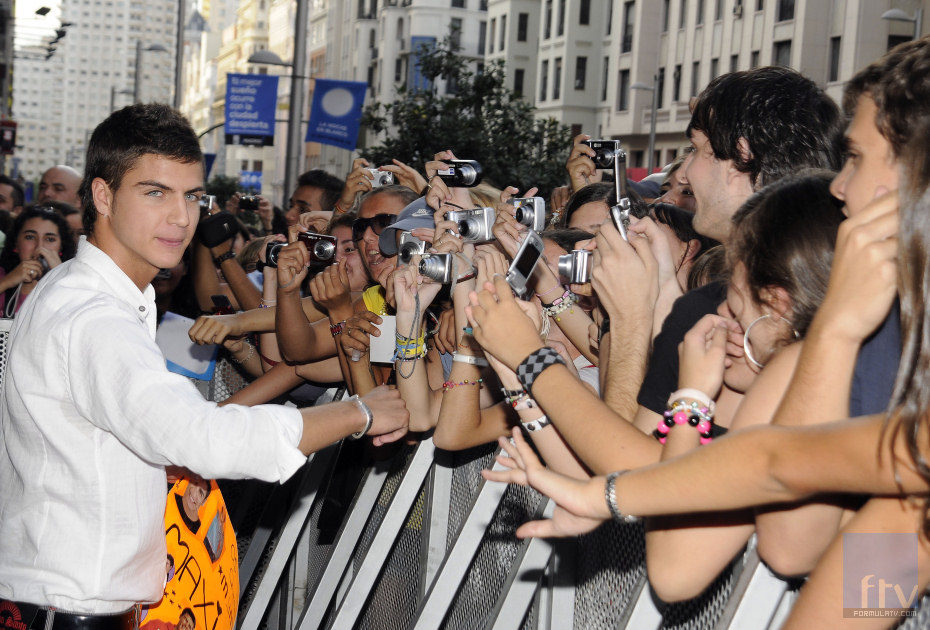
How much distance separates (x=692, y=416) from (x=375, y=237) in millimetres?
3277

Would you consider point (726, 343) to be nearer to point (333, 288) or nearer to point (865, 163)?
point (865, 163)

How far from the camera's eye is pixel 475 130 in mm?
19047

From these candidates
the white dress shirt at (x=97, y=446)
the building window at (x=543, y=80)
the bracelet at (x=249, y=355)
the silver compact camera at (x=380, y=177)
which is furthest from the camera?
the building window at (x=543, y=80)

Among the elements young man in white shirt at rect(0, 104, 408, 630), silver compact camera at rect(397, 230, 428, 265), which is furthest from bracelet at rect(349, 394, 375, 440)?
silver compact camera at rect(397, 230, 428, 265)

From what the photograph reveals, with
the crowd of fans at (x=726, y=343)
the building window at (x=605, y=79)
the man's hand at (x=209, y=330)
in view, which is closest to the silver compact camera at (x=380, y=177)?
the man's hand at (x=209, y=330)

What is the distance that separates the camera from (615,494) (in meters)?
2.30

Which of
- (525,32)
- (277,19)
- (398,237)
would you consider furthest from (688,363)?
(277,19)

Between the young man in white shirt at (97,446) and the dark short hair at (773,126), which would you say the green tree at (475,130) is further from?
the young man in white shirt at (97,446)

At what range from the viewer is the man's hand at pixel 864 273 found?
6.66 ft

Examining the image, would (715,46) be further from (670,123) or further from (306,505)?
(306,505)

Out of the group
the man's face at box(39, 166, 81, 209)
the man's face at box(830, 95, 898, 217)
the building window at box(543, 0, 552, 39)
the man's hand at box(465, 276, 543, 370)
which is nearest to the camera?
the man's face at box(830, 95, 898, 217)

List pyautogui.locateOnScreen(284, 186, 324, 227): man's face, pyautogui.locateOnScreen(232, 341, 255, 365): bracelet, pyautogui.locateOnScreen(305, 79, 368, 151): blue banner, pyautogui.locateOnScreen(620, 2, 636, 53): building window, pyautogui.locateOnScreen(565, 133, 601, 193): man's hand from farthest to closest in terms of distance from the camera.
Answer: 1. pyautogui.locateOnScreen(620, 2, 636, 53): building window
2. pyautogui.locateOnScreen(305, 79, 368, 151): blue banner
3. pyautogui.locateOnScreen(284, 186, 324, 227): man's face
4. pyautogui.locateOnScreen(232, 341, 255, 365): bracelet
5. pyautogui.locateOnScreen(565, 133, 601, 193): man's hand

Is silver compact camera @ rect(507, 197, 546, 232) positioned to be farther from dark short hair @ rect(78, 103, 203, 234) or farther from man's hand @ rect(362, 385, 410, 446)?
dark short hair @ rect(78, 103, 203, 234)

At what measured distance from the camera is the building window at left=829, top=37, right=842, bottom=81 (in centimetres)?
3841
